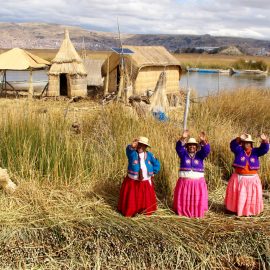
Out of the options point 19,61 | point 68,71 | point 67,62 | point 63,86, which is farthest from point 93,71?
point 19,61

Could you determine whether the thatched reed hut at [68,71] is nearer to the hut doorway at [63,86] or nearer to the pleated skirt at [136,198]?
the hut doorway at [63,86]

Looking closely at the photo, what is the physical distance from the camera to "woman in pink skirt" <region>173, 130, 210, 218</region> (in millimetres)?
3486

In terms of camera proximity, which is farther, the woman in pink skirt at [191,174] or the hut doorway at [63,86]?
the hut doorway at [63,86]

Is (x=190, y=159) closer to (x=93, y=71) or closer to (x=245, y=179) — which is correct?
(x=245, y=179)

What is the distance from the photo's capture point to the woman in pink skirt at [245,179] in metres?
3.58

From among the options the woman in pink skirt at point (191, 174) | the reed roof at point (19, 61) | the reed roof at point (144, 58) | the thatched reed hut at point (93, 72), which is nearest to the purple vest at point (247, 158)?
the woman in pink skirt at point (191, 174)

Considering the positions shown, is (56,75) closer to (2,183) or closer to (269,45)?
(2,183)

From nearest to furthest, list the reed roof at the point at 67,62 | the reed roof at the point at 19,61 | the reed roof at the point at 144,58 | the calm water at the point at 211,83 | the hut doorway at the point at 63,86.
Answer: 1. the reed roof at the point at 144,58
2. the reed roof at the point at 19,61
3. the reed roof at the point at 67,62
4. the hut doorway at the point at 63,86
5. the calm water at the point at 211,83

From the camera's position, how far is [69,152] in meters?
4.23

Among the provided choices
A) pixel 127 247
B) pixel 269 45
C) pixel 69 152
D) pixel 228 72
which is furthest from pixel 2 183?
pixel 269 45

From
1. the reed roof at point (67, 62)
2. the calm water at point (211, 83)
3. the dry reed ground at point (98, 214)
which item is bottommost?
the calm water at point (211, 83)

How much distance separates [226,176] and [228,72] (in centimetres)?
2845

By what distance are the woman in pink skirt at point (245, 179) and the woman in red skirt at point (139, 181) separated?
685 mm

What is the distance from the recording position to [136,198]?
351 centimetres
